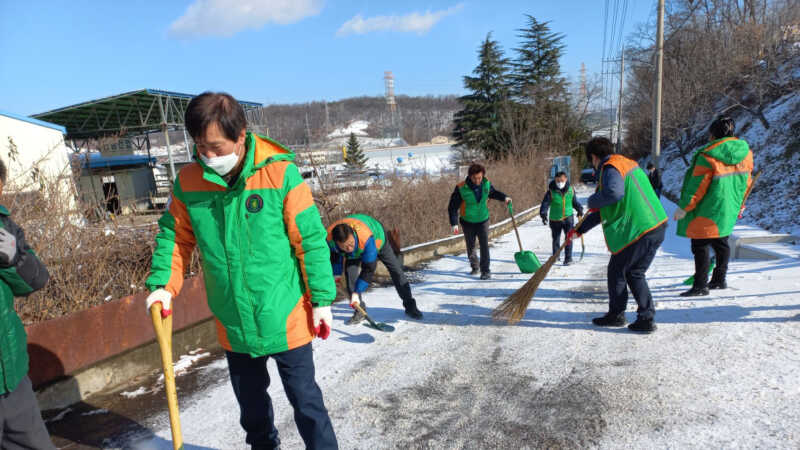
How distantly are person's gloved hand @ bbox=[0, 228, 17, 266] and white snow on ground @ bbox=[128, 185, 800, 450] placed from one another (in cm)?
159

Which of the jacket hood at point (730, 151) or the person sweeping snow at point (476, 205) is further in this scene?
the person sweeping snow at point (476, 205)

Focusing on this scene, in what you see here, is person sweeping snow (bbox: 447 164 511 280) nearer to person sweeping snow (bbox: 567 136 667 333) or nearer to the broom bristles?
the broom bristles

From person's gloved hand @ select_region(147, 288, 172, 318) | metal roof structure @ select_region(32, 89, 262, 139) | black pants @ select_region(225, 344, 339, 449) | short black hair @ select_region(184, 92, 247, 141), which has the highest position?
metal roof structure @ select_region(32, 89, 262, 139)

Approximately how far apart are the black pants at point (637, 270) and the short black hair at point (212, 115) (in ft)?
10.7

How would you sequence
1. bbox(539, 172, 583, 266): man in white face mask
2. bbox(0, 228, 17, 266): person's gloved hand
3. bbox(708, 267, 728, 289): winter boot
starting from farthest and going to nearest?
bbox(539, 172, 583, 266): man in white face mask → bbox(708, 267, 728, 289): winter boot → bbox(0, 228, 17, 266): person's gloved hand

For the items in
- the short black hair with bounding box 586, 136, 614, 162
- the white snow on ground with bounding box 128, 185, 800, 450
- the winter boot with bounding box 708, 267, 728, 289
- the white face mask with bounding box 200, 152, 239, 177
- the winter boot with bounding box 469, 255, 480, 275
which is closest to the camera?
the white face mask with bounding box 200, 152, 239, 177

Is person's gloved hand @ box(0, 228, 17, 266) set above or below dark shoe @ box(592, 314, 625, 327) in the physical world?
above

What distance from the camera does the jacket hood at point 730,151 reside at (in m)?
4.21

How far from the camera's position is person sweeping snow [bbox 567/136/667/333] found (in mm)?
3584

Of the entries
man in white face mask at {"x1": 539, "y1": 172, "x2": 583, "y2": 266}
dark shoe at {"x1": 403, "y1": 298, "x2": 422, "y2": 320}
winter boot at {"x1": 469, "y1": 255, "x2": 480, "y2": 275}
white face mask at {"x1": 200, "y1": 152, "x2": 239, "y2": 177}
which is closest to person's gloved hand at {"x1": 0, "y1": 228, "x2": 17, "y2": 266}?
white face mask at {"x1": 200, "y1": 152, "x2": 239, "y2": 177}

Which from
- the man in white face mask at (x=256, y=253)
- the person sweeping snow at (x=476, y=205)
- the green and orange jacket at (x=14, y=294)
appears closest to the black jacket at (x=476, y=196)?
the person sweeping snow at (x=476, y=205)

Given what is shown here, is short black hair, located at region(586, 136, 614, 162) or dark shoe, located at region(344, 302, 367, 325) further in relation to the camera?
dark shoe, located at region(344, 302, 367, 325)

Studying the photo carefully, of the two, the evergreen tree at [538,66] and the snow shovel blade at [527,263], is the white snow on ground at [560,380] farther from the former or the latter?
the evergreen tree at [538,66]

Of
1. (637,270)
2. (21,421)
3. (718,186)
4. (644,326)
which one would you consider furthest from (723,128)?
(21,421)
